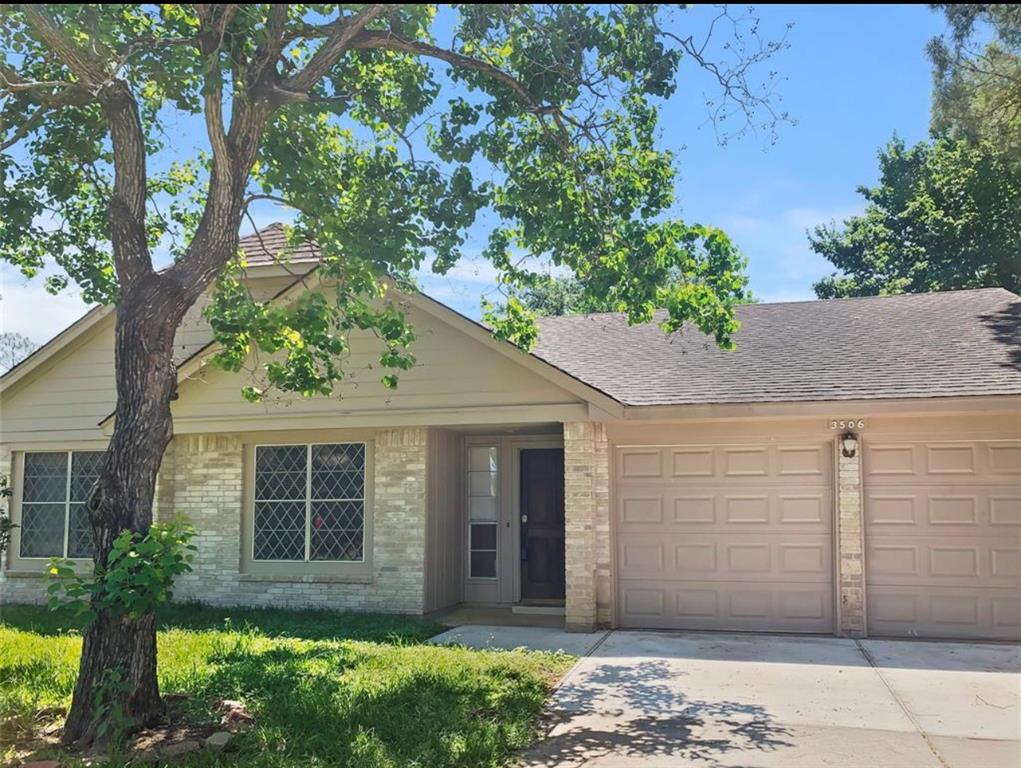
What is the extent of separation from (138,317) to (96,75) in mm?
1978

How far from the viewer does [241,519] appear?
12117 mm

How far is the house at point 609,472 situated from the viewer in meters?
9.93

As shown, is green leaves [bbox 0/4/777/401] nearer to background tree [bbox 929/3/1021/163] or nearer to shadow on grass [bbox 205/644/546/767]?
shadow on grass [bbox 205/644/546/767]

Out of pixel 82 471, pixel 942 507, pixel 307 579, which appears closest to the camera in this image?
pixel 942 507

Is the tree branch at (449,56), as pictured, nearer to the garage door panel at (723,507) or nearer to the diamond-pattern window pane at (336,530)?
the garage door panel at (723,507)

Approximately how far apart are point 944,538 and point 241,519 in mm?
8998

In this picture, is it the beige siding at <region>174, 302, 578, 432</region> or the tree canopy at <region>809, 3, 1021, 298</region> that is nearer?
the beige siding at <region>174, 302, 578, 432</region>

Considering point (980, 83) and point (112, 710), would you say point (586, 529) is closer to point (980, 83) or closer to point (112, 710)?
point (112, 710)

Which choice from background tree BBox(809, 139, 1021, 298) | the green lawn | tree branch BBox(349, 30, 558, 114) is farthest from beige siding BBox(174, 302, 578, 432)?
background tree BBox(809, 139, 1021, 298)

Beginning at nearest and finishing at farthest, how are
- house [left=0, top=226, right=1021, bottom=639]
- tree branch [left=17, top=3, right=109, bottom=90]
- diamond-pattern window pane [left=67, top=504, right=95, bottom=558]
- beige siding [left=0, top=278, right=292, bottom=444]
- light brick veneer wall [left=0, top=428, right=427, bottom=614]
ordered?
tree branch [left=17, top=3, right=109, bottom=90]
house [left=0, top=226, right=1021, bottom=639]
light brick veneer wall [left=0, top=428, right=427, bottom=614]
diamond-pattern window pane [left=67, top=504, right=95, bottom=558]
beige siding [left=0, top=278, right=292, bottom=444]

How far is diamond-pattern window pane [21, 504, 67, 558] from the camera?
13453 millimetres

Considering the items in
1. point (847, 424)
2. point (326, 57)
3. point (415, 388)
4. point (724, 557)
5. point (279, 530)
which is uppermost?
point (326, 57)

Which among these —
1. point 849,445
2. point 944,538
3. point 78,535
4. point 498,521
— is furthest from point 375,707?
point 78,535

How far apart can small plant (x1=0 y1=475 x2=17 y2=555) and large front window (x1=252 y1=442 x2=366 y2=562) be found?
3.64m
